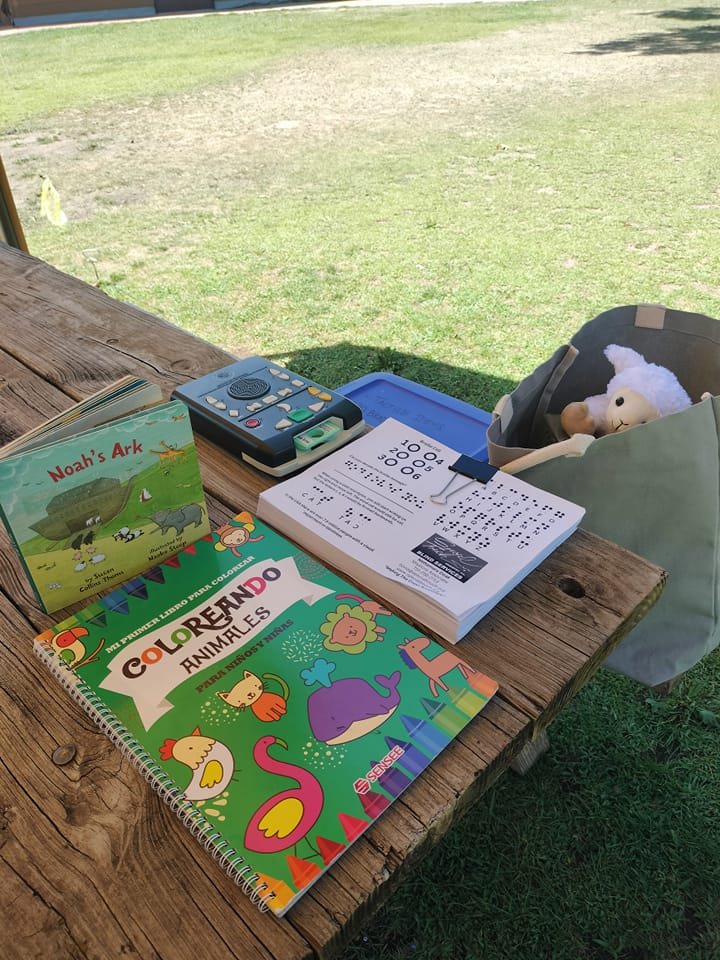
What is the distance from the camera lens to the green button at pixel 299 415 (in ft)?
3.12

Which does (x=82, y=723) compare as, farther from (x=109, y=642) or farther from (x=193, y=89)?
(x=193, y=89)

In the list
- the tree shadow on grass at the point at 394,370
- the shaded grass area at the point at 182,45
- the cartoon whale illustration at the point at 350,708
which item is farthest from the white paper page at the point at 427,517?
the shaded grass area at the point at 182,45

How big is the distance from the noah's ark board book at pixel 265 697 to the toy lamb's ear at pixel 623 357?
83 cm

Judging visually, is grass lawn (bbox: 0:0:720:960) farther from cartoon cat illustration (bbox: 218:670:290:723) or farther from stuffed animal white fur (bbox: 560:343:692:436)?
cartoon cat illustration (bbox: 218:670:290:723)

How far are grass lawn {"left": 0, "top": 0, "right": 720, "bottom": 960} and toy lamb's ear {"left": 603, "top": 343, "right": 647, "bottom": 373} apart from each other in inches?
25.9

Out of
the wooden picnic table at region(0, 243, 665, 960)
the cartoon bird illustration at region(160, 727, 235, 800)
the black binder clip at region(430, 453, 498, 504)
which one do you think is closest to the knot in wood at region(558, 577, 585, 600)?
the wooden picnic table at region(0, 243, 665, 960)

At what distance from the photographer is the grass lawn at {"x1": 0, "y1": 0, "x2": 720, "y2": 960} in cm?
120

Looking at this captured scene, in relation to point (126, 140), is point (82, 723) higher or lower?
higher

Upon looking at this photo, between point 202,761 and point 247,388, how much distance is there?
57 centimetres

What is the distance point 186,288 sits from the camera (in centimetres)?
330

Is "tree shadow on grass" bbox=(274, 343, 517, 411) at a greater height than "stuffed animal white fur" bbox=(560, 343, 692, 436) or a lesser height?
lesser

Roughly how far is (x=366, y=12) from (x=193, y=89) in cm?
622

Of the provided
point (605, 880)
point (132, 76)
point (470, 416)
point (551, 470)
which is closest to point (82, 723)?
point (551, 470)

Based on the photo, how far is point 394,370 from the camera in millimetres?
2555
